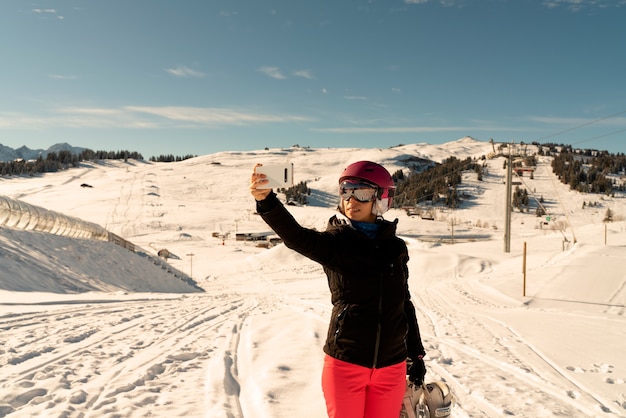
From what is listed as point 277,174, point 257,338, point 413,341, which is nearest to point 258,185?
point 277,174

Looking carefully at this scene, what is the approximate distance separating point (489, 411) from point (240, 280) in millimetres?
29708

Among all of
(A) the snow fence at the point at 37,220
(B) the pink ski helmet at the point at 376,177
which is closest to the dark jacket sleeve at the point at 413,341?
(B) the pink ski helmet at the point at 376,177

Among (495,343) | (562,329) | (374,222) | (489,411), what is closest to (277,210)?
(374,222)

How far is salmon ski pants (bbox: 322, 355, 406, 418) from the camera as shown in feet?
8.45

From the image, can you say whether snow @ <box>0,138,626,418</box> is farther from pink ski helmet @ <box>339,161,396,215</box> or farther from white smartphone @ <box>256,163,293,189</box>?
white smartphone @ <box>256,163,293,189</box>

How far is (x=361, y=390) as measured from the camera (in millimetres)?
2588

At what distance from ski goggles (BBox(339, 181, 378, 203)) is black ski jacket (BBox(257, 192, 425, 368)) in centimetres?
22

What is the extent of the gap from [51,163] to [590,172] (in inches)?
6854

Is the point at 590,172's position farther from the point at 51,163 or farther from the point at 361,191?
the point at 51,163

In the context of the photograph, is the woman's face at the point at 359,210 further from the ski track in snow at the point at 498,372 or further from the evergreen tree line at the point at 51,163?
the evergreen tree line at the point at 51,163

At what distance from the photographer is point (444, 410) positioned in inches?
124

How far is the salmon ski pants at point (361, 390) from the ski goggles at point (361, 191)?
110cm

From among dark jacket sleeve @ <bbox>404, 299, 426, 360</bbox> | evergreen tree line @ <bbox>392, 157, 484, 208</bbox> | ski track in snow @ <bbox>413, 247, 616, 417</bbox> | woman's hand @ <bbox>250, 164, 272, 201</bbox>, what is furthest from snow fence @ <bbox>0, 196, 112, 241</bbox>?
evergreen tree line @ <bbox>392, 157, 484, 208</bbox>

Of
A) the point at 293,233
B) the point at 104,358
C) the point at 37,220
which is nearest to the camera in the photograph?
the point at 293,233
